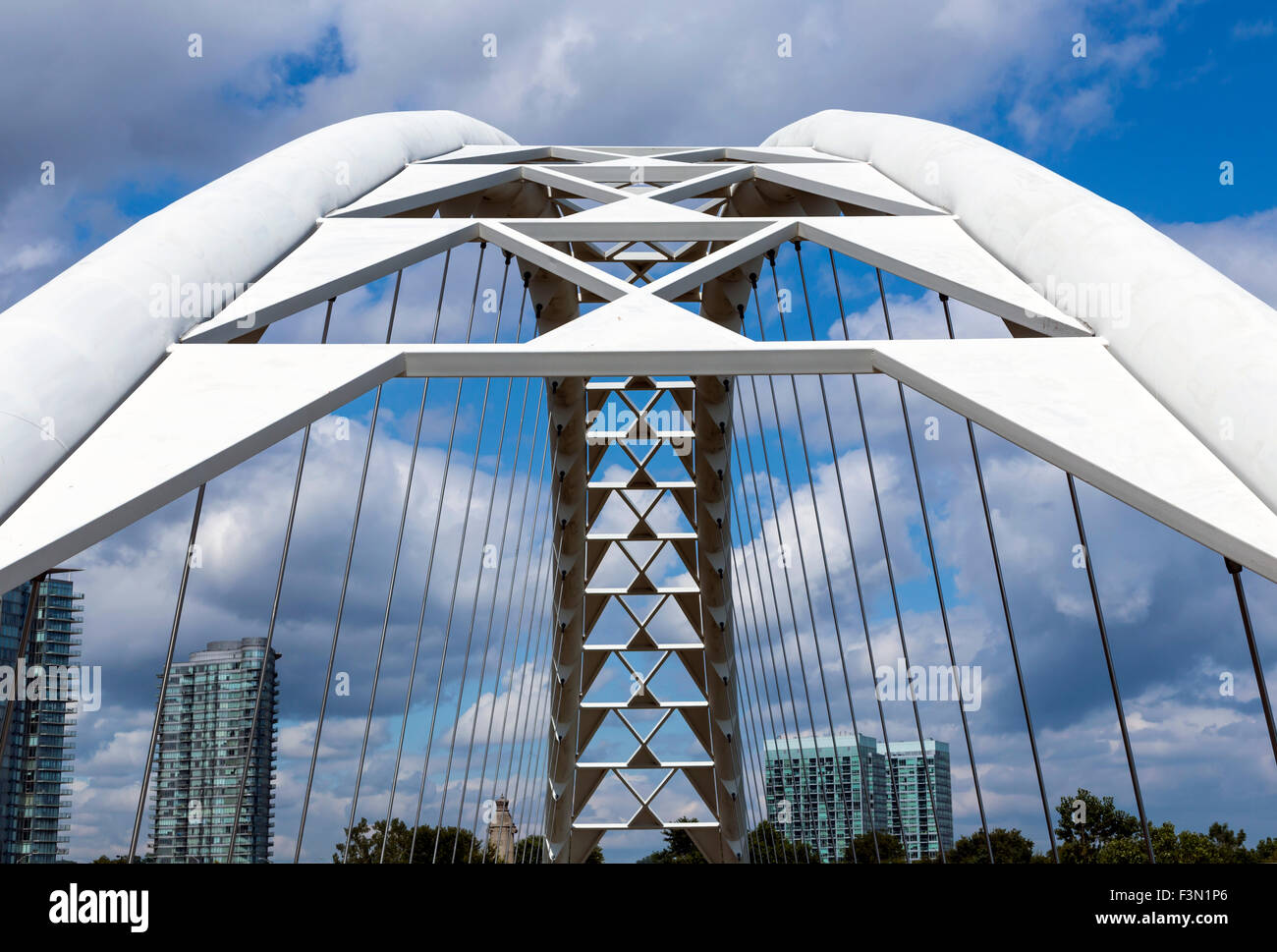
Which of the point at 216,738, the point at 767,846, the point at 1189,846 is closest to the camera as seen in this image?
the point at 767,846

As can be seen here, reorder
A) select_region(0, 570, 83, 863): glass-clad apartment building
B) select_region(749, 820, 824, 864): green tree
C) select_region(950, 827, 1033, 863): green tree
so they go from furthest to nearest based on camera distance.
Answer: select_region(950, 827, 1033, 863): green tree → select_region(0, 570, 83, 863): glass-clad apartment building → select_region(749, 820, 824, 864): green tree

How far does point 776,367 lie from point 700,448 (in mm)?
19795

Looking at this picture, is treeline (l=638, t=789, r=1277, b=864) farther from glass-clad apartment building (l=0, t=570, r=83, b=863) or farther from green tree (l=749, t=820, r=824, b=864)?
glass-clad apartment building (l=0, t=570, r=83, b=863)

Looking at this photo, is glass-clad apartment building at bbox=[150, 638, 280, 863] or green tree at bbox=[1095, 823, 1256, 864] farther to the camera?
glass-clad apartment building at bbox=[150, 638, 280, 863]

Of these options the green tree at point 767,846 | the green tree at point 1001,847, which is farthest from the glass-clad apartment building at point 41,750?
the green tree at point 1001,847

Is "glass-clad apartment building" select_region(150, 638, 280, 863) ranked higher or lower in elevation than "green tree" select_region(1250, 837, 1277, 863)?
higher

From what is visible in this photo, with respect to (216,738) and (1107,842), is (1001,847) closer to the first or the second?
(1107,842)

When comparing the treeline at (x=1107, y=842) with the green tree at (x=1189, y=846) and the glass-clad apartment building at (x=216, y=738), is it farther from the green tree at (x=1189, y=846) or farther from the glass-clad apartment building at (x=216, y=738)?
the glass-clad apartment building at (x=216, y=738)

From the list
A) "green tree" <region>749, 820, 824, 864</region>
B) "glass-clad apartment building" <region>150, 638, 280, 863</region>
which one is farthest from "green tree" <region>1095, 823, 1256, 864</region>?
"glass-clad apartment building" <region>150, 638, 280, 863</region>

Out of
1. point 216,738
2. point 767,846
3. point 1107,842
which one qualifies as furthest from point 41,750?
point 1107,842
